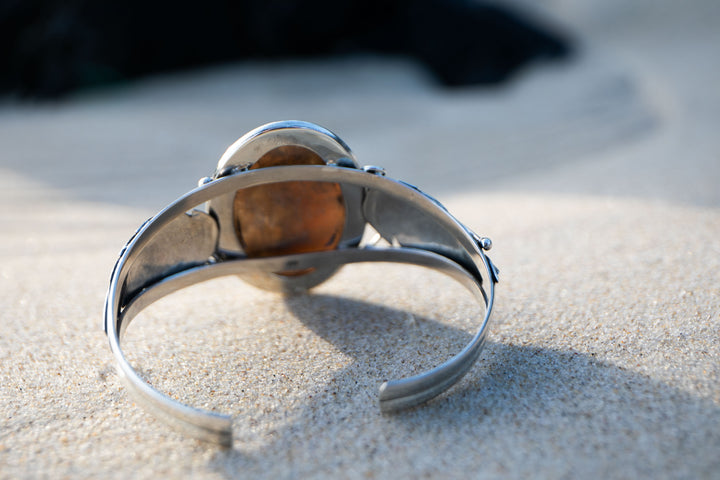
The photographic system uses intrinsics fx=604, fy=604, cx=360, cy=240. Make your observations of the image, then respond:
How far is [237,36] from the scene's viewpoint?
362 centimetres

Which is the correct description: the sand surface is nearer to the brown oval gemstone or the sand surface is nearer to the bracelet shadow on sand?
the bracelet shadow on sand

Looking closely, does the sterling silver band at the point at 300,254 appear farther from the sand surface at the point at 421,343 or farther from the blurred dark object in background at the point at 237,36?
the blurred dark object in background at the point at 237,36

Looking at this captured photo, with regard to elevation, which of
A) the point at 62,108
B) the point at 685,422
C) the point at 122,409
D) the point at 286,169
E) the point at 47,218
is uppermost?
the point at 286,169

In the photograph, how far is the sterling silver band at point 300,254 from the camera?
2.18ft

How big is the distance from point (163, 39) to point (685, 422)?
3442 millimetres

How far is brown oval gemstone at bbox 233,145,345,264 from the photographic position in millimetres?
850

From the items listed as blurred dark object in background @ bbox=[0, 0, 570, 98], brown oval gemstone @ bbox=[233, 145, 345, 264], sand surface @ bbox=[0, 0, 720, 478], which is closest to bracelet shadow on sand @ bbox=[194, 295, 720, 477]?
sand surface @ bbox=[0, 0, 720, 478]

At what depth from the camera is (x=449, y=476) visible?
1.86ft

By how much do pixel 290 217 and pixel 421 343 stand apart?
0.84ft

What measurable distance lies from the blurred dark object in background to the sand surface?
4.91ft

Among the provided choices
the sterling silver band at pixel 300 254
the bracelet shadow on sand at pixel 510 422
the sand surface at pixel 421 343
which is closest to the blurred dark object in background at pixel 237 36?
the sand surface at pixel 421 343

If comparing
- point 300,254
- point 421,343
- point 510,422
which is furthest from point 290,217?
point 510,422

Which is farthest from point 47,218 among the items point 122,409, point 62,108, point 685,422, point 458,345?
point 62,108

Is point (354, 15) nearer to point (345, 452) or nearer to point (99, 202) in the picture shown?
point (99, 202)
